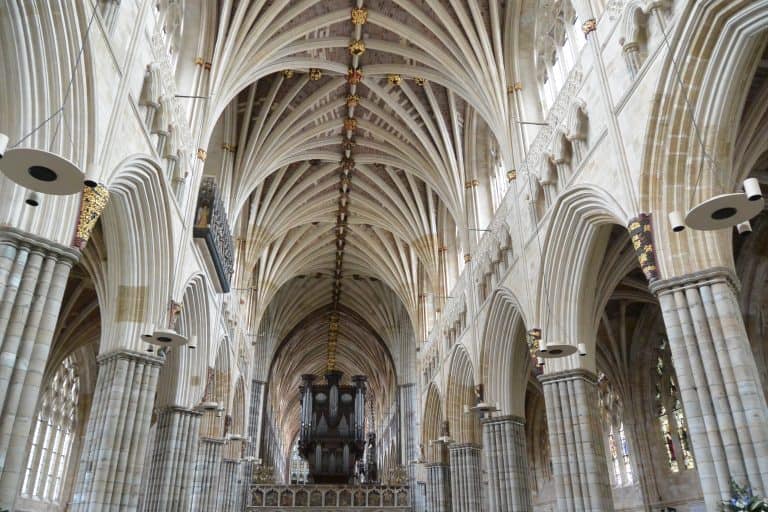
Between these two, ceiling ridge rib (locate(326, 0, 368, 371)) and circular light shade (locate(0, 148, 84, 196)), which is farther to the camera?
ceiling ridge rib (locate(326, 0, 368, 371))

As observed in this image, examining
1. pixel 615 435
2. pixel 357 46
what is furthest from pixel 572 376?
pixel 357 46

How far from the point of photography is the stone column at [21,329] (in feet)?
25.3

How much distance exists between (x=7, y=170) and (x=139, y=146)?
538cm

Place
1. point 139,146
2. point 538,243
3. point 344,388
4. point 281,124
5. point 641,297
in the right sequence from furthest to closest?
point 344,388, point 281,124, point 641,297, point 538,243, point 139,146

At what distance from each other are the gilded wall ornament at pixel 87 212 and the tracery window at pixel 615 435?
61.3ft

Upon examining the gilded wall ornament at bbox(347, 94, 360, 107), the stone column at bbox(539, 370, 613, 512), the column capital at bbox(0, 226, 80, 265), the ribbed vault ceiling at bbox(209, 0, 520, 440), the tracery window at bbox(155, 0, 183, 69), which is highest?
the gilded wall ornament at bbox(347, 94, 360, 107)

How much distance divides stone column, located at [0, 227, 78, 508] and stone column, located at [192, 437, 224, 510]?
1415 cm

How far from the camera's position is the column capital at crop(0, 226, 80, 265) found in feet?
27.0

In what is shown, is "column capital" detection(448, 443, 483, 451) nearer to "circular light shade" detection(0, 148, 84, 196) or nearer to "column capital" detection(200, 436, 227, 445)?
"column capital" detection(200, 436, 227, 445)

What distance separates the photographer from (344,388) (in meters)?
40.5

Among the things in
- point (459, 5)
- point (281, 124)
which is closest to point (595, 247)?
point (459, 5)

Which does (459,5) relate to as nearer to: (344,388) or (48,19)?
(48,19)

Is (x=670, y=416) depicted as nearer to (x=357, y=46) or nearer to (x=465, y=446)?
(x=465, y=446)

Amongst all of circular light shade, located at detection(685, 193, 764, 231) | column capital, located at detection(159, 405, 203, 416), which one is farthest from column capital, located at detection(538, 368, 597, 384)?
column capital, located at detection(159, 405, 203, 416)
